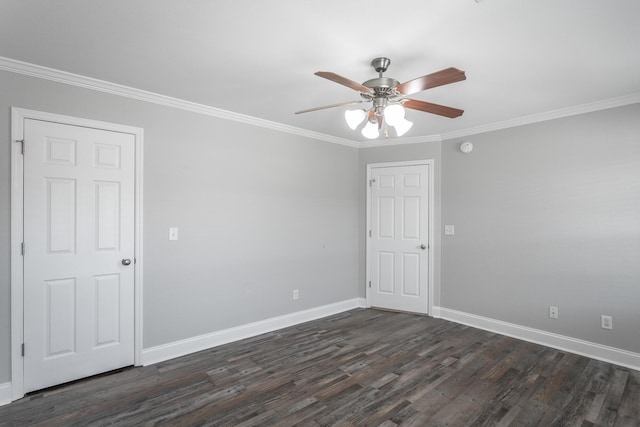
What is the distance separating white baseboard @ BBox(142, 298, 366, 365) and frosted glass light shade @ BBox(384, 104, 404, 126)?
269 centimetres

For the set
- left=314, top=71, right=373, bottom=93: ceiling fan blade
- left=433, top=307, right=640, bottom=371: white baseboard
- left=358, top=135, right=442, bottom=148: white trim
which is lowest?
left=433, top=307, right=640, bottom=371: white baseboard

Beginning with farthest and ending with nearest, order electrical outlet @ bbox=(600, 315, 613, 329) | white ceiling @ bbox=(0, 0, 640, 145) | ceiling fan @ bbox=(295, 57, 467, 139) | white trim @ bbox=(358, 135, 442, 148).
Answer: white trim @ bbox=(358, 135, 442, 148), electrical outlet @ bbox=(600, 315, 613, 329), ceiling fan @ bbox=(295, 57, 467, 139), white ceiling @ bbox=(0, 0, 640, 145)

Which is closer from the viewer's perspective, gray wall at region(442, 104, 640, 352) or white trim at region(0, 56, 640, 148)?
white trim at region(0, 56, 640, 148)

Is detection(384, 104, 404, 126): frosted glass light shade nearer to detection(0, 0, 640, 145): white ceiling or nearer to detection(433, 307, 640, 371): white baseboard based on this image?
detection(0, 0, 640, 145): white ceiling

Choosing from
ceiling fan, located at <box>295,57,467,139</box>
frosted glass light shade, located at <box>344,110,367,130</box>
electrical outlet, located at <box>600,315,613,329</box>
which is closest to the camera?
ceiling fan, located at <box>295,57,467,139</box>

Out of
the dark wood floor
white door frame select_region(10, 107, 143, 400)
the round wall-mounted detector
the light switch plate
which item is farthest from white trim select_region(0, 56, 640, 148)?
the dark wood floor

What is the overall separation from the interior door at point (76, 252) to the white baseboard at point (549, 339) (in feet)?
12.0

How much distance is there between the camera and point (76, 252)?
2.61 meters

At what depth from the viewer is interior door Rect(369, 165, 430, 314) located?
4371 millimetres

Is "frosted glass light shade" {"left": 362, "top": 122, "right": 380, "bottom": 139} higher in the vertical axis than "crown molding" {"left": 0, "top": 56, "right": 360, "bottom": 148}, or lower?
lower

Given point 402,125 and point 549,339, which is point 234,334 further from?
point 549,339

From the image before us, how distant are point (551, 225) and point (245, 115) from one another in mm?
3459

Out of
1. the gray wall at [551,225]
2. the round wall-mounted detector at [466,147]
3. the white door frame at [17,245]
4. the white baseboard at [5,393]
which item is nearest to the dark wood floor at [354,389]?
the white baseboard at [5,393]

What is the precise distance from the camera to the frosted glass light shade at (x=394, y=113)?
2018mm
